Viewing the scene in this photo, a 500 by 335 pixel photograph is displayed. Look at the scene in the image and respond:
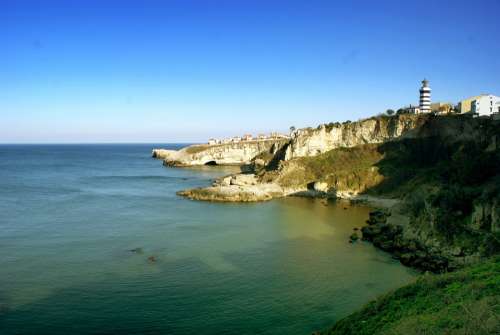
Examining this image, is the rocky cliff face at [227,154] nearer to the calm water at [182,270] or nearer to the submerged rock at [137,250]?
the calm water at [182,270]

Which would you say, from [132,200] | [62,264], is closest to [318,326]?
[62,264]

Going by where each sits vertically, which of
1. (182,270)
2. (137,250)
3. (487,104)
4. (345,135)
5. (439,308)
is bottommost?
(182,270)

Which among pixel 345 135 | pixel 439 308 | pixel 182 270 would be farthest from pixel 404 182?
pixel 439 308

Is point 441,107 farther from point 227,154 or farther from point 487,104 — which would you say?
point 227,154

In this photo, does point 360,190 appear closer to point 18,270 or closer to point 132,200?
point 132,200

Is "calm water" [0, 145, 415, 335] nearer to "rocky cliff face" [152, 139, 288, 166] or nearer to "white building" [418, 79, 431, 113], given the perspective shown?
"white building" [418, 79, 431, 113]

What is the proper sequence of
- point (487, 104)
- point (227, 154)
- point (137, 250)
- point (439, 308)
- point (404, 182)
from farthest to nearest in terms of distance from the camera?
point (227, 154)
point (487, 104)
point (404, 182)
point (137, 250)
point (439, 308)

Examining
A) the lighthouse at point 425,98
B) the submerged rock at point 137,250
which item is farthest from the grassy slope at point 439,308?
the lighthouse at point 425,98
